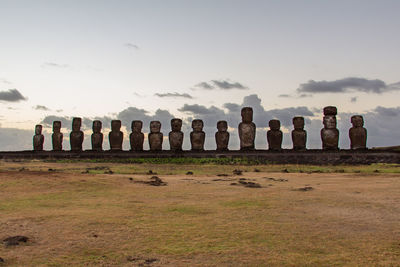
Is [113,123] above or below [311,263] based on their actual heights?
above

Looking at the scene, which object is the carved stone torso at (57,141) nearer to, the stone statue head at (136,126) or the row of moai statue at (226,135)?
the row of moai statue at (226,135)

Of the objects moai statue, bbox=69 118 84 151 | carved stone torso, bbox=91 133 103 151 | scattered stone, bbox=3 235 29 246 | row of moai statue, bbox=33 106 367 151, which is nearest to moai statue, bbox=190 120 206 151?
row of moai statue, bbox=33 106 367 151

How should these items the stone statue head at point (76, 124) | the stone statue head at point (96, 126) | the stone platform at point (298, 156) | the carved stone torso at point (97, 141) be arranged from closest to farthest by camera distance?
the stone platform at point (298, 156), the carved stone torso at point (97, 141), the stone statue head at point (96, 126), the stone statue head at point (76, 124)

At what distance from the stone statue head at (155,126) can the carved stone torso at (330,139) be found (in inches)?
449

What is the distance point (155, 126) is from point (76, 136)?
22.8 ft

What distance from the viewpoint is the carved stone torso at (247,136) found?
25.4m

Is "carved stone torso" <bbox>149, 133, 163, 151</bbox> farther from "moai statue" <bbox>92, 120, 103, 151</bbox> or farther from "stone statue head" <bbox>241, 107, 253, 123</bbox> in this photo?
"stone statue head" <bbox>241, 107, 253, 123</bbox>

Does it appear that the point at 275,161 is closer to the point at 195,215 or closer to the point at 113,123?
the point at 113,123

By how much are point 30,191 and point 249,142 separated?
18.6 meters

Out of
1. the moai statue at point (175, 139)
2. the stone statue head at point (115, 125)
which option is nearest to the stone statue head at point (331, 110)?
the moai statue at point (175, 139)

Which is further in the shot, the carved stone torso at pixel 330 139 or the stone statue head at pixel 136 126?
the stone statue head at pixel 136 126

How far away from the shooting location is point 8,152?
31.1m

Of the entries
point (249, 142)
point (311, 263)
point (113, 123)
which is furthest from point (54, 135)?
point (311, 263)

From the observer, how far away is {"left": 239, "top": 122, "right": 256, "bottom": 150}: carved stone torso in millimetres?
25438
